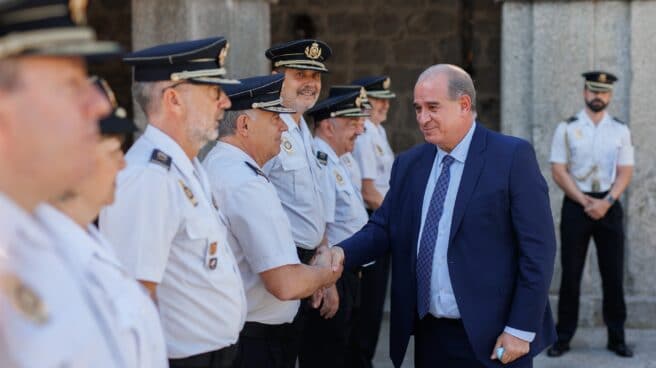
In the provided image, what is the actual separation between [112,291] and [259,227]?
5.21 ft

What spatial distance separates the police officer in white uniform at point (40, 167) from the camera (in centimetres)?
155

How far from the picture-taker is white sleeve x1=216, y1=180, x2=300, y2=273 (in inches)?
142

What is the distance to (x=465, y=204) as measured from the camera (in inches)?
150

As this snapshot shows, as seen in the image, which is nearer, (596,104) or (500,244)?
(500,244)

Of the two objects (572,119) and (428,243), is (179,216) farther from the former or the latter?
(572,119)

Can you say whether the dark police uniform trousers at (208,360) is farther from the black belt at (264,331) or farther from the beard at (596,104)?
the beard at (596,104)

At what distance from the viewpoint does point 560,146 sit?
6.99m

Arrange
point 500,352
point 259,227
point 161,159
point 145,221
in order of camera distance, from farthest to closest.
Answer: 1. point 500,352
2. point 259,227
3. point 161,159
4. point 145,221

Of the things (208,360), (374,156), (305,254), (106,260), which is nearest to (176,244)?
(208,360)

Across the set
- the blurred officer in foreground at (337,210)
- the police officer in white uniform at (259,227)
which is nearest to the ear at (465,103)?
the police officer in white uniform at (259,227)

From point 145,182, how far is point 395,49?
8.07 meters

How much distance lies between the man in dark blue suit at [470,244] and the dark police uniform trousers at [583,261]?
9.81ft

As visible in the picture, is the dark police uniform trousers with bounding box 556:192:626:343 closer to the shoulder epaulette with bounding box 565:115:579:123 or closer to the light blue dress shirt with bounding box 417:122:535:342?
the shoulder epaulette with bounding box 565:115:579:123

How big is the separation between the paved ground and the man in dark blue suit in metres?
2.78
